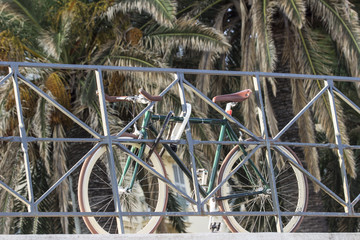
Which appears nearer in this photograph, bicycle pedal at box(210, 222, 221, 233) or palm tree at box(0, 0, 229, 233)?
bicycle pedal at box(210, 222, 221, 233)

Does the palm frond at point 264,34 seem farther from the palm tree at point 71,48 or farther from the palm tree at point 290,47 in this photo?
the palm tree at point 71,48

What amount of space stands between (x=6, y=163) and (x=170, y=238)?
732cm

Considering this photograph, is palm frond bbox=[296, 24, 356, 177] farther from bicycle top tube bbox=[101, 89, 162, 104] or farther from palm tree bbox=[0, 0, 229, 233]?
bicycle top tube bbox=[101, 89, 162, 104]

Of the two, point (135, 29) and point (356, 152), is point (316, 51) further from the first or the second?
point (356, 152)

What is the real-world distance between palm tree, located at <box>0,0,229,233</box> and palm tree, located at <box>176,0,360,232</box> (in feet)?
3.05

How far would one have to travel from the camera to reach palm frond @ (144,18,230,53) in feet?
40.1

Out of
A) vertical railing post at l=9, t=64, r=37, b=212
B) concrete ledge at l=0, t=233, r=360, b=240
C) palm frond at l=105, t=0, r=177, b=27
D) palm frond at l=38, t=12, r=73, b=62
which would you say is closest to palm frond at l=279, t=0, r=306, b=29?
palm frond at l=105, t=0, r=177, b=27

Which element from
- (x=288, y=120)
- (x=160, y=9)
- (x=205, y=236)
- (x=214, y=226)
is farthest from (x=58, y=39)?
(x=205, y=236)

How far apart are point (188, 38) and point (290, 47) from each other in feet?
7.32

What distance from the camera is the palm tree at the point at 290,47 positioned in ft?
41.3

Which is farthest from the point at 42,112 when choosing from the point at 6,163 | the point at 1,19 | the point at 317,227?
the point at 317,227

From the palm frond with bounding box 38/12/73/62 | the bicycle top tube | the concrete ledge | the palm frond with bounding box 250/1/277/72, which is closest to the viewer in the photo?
the concrete ledge

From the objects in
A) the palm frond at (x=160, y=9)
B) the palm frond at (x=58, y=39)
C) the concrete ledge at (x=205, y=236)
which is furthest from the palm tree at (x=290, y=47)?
the concrete ledge at (x=205, y=236)

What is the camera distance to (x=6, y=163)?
1227 cm
